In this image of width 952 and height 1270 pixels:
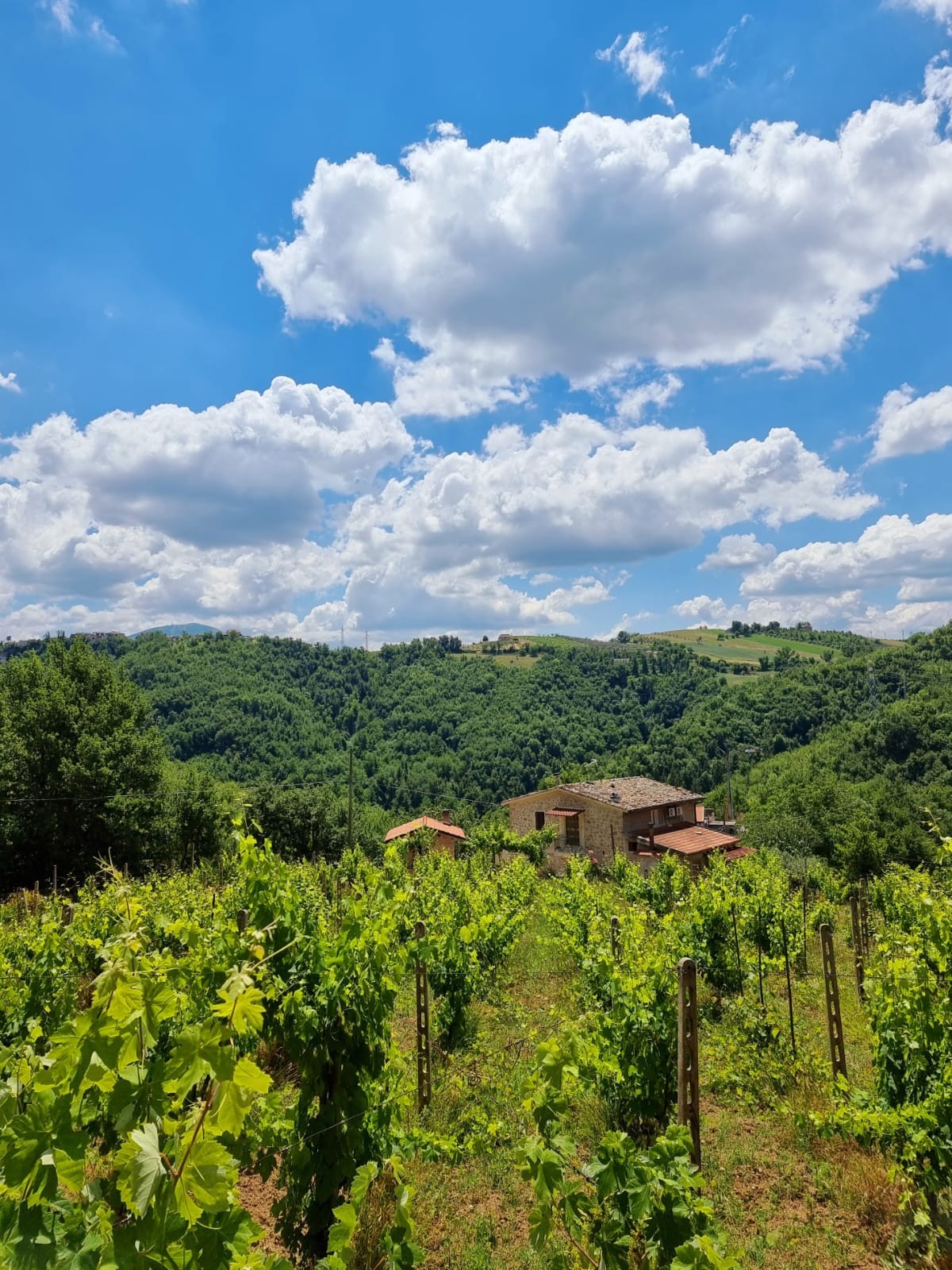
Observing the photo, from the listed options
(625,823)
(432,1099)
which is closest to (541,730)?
(625,823)

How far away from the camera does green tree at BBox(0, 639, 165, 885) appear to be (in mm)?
22344

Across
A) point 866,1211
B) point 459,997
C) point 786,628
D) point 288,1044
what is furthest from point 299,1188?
point 786,628

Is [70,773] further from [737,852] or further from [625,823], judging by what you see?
[737,852]

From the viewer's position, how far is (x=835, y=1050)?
21.5 feet

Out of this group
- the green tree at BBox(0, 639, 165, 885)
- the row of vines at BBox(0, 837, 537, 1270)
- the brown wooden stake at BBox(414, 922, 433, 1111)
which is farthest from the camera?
the green tree at BBox(0, 639, 165, 885)

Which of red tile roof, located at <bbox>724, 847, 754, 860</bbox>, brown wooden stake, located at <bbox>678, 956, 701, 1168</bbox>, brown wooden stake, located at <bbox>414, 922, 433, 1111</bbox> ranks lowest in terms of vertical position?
red tile roof, located at <bbox>724, 847, 754, 860</bbox>

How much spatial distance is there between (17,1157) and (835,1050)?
25.3 feet

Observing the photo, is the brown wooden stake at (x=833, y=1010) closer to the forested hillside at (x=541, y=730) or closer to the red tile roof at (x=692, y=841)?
the red tile roof at (x=692, y=841)

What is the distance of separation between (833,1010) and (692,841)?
84.4ft

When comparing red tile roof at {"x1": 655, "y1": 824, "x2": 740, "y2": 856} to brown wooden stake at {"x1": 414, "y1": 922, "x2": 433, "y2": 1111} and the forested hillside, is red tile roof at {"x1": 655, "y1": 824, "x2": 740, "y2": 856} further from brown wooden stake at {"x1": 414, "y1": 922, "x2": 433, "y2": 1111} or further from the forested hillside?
brown wooden stake at {"x1": 414, "y1": 922, "x2": 433, "y2": 1111}

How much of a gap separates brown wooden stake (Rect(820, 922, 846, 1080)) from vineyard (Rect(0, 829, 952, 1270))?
0.46 feet

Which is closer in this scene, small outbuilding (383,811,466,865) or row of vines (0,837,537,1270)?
row of vines (0,837,537,1270)

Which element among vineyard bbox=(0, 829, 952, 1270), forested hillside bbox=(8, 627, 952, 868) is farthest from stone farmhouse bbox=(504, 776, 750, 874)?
vineyard bbox=(0, 829, 952, 1270)

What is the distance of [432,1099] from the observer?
6.61 meters
